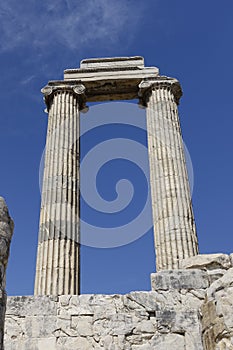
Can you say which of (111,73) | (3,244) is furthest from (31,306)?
(111,73)

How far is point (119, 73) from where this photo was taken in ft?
65.4

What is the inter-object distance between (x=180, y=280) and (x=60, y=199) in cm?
856

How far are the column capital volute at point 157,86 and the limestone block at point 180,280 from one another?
40.0 feet

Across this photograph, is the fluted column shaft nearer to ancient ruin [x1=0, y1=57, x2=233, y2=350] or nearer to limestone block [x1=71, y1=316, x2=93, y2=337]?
ancient ruin [x1=0, y1=57, x2=233, y2=350]

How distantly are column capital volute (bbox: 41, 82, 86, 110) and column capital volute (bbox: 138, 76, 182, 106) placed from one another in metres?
2.43

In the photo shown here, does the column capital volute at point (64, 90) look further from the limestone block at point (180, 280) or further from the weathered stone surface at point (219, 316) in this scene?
the weathered stone surface at point (219, 316)

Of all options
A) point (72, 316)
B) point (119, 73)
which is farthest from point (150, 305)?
point (119, 73)

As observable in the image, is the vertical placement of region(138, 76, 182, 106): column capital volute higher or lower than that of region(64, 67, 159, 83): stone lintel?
lower

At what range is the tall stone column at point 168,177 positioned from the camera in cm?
1480

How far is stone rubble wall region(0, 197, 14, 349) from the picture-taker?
13.9 ft

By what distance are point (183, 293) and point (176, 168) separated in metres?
9.33

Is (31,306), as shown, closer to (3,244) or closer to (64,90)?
(3,244)

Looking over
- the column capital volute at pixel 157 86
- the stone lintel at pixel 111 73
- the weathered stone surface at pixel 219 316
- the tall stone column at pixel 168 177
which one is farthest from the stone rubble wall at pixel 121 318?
the stone lintel at pixel 111 73

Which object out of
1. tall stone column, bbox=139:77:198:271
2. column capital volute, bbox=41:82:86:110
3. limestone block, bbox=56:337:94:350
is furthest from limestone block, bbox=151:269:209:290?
column capital volute, bbox=41:82:86:110
